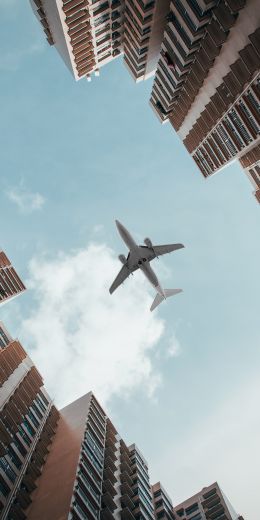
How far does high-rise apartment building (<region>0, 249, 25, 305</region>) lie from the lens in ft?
281

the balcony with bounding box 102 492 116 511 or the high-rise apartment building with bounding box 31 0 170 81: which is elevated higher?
the high-rise apartment building with bounding box 31 0 170 81

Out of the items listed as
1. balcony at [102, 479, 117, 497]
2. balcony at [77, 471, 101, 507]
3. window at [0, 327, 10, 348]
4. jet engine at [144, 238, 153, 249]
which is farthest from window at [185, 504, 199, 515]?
jet engine at [144, 238, 153, 249]

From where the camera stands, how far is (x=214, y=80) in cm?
5103

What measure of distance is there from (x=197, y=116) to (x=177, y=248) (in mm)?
19013

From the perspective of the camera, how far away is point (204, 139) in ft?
204

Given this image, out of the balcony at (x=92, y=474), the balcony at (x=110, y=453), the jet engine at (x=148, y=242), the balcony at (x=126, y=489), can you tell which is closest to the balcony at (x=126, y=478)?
the balcony at (x=126, y=489)

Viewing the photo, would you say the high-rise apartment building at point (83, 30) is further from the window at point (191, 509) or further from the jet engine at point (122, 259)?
the window at point (191, 509)

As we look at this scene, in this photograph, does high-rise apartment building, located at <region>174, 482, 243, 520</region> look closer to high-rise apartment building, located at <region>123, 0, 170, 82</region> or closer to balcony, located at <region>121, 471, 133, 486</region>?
balcony, located at <region>121, 471, 133, 486</region>

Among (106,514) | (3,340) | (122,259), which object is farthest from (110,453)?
(122,259)

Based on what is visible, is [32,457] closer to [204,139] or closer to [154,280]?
[154,280]

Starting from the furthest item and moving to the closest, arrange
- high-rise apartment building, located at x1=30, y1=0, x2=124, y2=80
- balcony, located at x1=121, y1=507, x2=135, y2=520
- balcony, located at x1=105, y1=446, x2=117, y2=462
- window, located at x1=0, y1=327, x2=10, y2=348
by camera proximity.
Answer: window, located at x1=0, y1=327, x2=10, y2=348
balcony, located at x1=105, y1=446, x2=117, y2=462
high-rise apartment building, located at x1=30, y1=0, x2=124, y2=80
balcony, located at x1=121, y1=507, x2=135, y2=520

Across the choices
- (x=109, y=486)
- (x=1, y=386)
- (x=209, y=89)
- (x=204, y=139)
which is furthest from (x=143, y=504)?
(x=209, y=89)

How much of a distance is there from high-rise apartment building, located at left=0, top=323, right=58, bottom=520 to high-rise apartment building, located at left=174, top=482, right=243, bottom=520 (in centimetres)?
2824

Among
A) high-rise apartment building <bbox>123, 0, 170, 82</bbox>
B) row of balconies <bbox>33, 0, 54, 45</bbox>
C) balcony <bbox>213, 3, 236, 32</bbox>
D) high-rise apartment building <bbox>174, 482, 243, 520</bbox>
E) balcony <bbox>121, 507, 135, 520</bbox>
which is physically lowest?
high-rise apartment building <bbox>174, 482, 243, 520</bbox>
